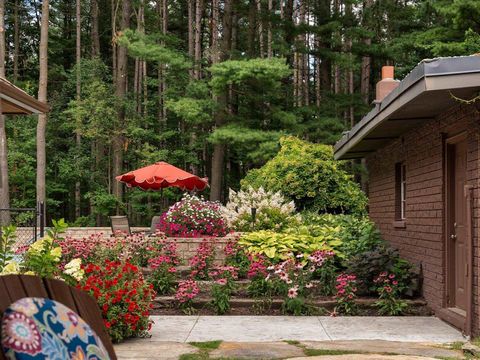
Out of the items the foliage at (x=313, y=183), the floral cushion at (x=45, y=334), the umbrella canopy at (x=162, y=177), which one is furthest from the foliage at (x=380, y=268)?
the floral cushion at (x=45, y=334)

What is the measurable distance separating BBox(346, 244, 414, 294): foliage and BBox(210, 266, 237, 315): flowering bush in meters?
1.95

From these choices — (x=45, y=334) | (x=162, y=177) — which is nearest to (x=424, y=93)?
(x=45, y=334)

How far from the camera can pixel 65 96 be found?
27438 millimetres

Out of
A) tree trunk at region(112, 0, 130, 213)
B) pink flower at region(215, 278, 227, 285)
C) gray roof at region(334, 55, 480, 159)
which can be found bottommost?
pink flower at region(215, 278, 227, 285)

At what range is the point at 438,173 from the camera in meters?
8.50

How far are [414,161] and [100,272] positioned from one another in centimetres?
521

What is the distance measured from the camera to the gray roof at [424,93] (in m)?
6.05

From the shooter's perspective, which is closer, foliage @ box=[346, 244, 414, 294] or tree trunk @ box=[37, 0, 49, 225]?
foliage @ box=[346, 244, 414, 294]

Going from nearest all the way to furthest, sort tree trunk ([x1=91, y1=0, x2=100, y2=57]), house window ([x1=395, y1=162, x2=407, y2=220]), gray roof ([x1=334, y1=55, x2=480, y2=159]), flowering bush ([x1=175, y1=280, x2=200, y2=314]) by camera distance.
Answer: gray roof ([x1=334, y1=55, x2=480, y2=159]) < flowering bush ([x1=175, y1=280, x2=200, y2=314]) < house window ([x1=395, y1=162, x2=407, y2=220]) < tree trunk ([x1=91, y1=0, x2=100, y2=57])

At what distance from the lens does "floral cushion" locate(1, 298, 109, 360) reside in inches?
74.8

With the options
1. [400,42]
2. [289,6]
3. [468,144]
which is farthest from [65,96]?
[468,144]

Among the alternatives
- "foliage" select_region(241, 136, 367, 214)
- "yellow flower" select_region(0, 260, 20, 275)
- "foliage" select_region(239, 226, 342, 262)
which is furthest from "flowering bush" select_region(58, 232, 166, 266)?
"foliage" select_region(241, 136, 367, 214)

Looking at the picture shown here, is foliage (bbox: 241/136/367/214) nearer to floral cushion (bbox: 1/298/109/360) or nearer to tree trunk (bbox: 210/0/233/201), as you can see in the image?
Answer: tree trunk (bbox: 210/0/233/201)

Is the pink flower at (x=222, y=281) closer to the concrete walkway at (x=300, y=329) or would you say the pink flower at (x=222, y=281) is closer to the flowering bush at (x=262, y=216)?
the concrete walkway at (x=300, y=329)
